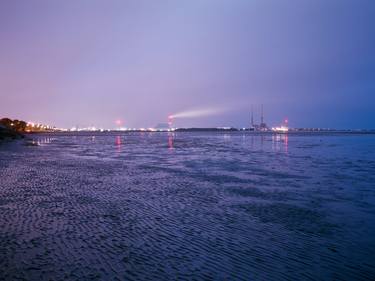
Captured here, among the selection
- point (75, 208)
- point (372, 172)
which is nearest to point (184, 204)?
point (75, 208)

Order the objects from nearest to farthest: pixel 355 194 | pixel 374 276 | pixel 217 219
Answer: pixel 374 276, pixel 217 219, pixel 355 194

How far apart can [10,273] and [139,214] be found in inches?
245

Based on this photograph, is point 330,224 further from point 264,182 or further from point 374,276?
point 264,182

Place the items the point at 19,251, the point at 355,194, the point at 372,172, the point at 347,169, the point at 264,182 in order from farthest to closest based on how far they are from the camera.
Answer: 1. the point at 347,169
2. the point at 372,172
3. the point at 264,182
4. the point at 355,194
5. the point at 19,251

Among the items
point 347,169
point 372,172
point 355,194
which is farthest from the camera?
point 347,169

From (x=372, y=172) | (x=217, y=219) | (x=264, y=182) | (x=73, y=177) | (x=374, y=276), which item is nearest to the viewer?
(x=374, y=276)

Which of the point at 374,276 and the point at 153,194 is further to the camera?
the point at 153,194

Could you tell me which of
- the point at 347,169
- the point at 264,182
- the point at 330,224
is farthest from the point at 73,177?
the point at 347,169

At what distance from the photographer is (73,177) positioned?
2395 cm

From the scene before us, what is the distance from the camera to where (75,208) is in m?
14.6

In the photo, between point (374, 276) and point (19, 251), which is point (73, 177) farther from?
point (374, 276)

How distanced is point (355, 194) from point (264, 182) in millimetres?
5739

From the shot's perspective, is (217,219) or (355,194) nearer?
(217,219)

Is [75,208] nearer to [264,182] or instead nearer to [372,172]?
[264,182]
